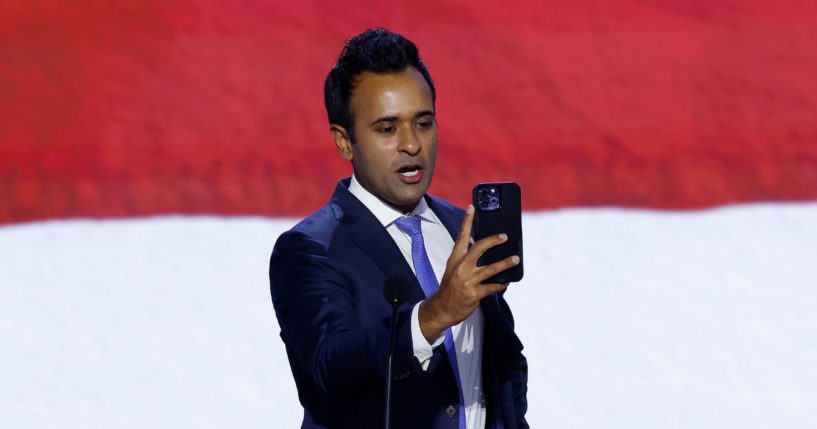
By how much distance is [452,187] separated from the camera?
111 inches

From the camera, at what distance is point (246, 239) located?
276 cm

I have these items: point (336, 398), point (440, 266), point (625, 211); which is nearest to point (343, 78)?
point (440, 266)

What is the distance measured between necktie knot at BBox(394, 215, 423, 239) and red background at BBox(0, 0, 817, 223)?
3.97ft

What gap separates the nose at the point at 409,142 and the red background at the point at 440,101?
130 centimetres

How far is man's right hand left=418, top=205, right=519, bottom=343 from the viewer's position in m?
1.22

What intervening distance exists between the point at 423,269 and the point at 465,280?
346 millimetres

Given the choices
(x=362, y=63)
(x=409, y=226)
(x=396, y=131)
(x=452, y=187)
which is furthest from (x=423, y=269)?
(x=452, y=187)

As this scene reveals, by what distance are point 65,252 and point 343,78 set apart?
4.57 feet

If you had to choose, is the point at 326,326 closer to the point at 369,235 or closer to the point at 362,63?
the point at 369,235

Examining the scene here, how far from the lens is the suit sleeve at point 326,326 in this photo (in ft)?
4.32

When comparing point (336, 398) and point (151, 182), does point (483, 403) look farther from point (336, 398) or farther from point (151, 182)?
point (151, 182)

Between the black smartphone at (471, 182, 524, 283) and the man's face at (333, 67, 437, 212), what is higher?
the man's face at (333, 67, 437, 212)

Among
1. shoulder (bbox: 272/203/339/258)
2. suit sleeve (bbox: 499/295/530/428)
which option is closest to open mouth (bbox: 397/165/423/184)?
shoulder (bbox: 272/203/339/258)

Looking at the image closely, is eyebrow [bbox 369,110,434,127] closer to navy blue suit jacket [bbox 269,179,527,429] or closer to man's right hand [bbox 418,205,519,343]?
navy blue suit jacket [bbox 269,179,527,429]
